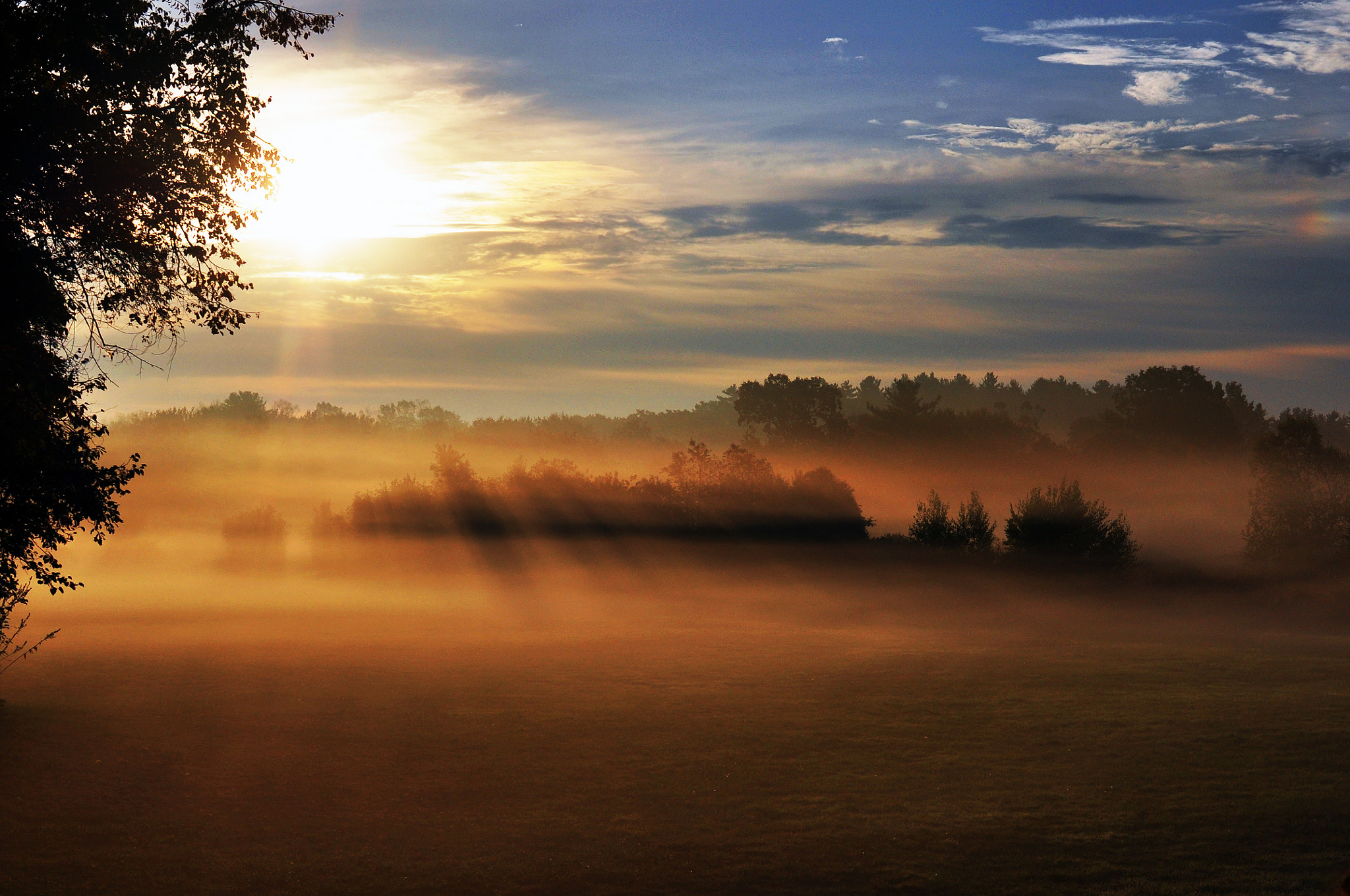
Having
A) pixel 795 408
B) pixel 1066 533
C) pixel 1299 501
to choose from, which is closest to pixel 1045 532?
pixel 1066 533

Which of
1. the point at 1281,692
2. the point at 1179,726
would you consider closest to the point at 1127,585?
the point at 1281,692

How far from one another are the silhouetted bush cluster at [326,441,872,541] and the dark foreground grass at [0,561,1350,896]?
64.3 meters

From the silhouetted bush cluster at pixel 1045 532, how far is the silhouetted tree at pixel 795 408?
73.3m

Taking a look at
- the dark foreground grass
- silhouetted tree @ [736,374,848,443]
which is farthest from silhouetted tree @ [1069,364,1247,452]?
the dark foreground grass

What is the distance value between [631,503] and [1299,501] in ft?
208

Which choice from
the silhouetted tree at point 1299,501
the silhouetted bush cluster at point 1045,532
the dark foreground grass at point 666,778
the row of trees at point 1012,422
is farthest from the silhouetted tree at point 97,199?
the row of trees at point 1012,422

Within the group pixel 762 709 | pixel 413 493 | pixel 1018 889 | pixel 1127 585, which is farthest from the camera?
pixel 413 493

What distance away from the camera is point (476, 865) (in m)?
16.4

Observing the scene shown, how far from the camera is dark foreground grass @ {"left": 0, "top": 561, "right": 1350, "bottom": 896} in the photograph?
16.2 m

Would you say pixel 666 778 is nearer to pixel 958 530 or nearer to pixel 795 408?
pixel 958 530

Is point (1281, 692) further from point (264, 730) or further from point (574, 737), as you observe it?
point (264, 730)

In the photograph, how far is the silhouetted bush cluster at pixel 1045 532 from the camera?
91250 millimetres

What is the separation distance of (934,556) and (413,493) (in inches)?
2136

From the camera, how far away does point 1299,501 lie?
3770 inches
